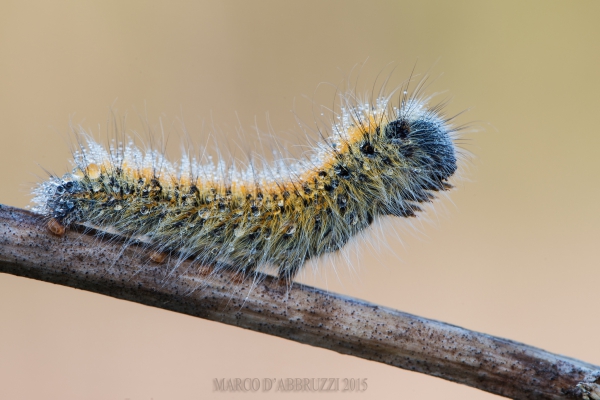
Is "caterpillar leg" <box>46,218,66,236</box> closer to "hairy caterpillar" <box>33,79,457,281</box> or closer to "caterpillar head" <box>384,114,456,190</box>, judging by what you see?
"hairy caterpillar" <box>33,79,457,281</box>

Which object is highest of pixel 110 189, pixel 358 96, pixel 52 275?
pixel 358 96

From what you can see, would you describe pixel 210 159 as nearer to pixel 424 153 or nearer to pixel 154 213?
pixel 154 213

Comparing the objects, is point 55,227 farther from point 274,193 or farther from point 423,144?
point 423,144

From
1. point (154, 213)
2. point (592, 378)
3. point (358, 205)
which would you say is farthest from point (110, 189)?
point (592, 378)

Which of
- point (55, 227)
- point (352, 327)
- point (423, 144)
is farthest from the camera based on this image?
point (423, 144)

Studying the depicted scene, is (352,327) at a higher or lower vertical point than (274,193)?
lower

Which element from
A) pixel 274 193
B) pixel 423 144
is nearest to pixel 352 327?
pixel 274 193

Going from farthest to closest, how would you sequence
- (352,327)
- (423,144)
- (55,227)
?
(423,144) → (352,327) → (55,227)
